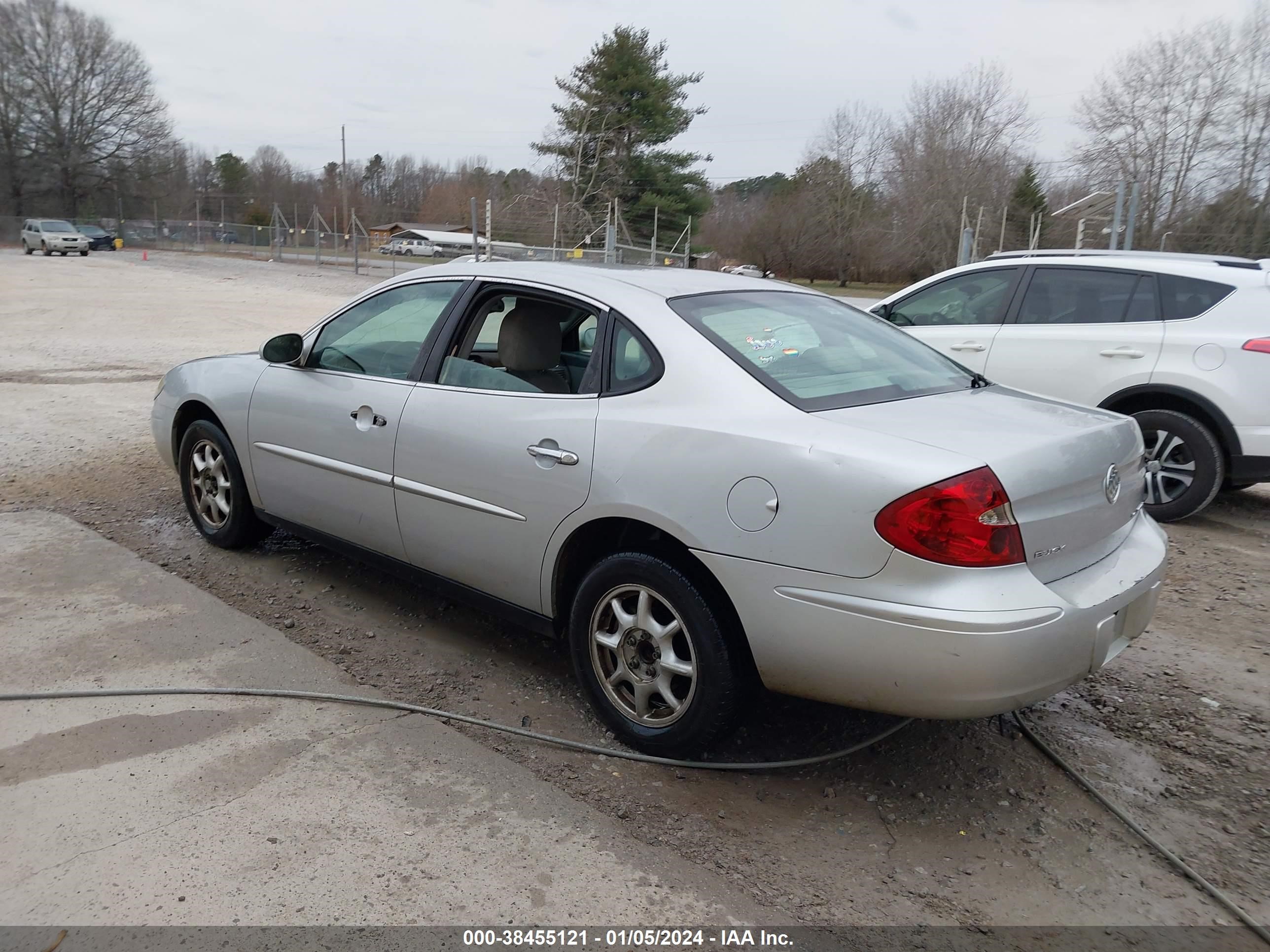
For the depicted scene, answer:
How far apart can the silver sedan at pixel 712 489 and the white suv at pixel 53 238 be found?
46416mm

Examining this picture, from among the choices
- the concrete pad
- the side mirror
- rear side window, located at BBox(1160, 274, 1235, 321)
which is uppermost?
rear side window, located at BBox(1160, 274, 1235, 321)

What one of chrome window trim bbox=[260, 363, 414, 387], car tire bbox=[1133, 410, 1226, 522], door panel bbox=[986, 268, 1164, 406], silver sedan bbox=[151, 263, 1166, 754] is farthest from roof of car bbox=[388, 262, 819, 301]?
car tire bbox=[1133, 410, 1226, 522]

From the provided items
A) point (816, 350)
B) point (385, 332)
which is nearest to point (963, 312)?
point (816, 350)

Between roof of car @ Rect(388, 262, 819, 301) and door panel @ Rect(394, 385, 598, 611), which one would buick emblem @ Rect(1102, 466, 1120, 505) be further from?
door panel @ Rect(394, 385, 598, 611)

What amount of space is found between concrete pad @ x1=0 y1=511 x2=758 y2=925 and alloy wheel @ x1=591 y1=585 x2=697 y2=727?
28cm

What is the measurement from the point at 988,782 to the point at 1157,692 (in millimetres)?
1150

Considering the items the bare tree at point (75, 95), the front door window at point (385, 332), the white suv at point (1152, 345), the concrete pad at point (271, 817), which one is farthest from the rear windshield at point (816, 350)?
the bare tree at point (75, 95)

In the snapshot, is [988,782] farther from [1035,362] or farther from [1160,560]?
[1035,362]

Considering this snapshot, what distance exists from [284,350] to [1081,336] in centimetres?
515

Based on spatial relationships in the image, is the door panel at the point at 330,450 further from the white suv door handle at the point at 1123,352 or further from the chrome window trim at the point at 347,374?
the white suv door handle at the point at 1123,352

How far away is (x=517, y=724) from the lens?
3.53 meters

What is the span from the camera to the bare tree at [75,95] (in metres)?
61.5

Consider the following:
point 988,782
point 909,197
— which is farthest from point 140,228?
point 988,782

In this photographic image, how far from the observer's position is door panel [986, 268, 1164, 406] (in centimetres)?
636
